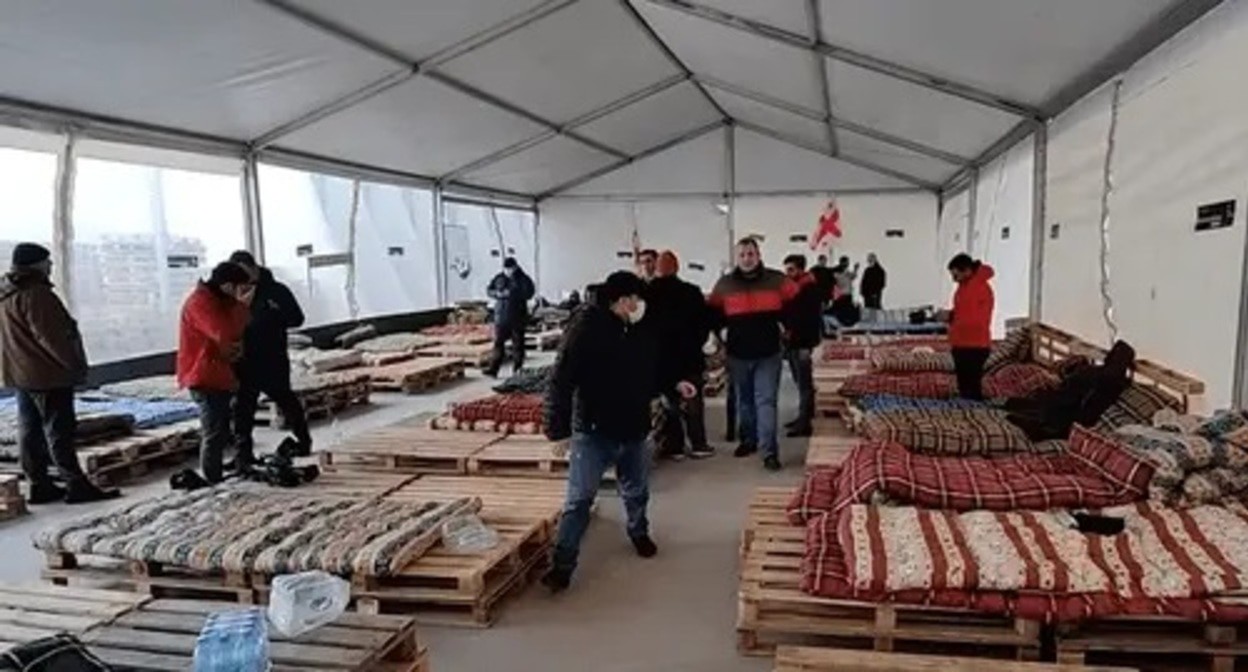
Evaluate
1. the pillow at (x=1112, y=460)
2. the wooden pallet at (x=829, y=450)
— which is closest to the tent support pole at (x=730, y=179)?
the wooden pallet at (x=829, y=450)

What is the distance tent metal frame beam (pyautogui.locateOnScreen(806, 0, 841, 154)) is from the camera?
734 cm

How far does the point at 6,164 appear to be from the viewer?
26.0 feet

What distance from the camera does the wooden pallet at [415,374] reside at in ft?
34.8

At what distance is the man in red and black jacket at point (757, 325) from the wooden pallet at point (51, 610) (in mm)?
4183

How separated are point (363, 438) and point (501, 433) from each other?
104 centimetres

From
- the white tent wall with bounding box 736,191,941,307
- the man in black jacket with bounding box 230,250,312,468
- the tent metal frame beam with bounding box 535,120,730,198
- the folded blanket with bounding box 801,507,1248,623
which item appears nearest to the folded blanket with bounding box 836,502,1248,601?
the folded blanket with bounding box 801,507,1248,623

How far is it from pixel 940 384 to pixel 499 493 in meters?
4.24

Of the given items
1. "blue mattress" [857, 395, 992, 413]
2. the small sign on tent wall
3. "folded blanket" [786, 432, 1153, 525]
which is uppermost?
the small sign on tent wall

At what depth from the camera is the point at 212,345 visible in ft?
18.4

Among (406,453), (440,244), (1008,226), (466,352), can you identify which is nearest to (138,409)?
(406,453)

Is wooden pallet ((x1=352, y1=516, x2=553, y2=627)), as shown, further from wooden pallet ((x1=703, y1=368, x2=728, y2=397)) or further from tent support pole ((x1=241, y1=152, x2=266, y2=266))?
tent support pole ((x1=241, y1=152, x2=266, y2=266))

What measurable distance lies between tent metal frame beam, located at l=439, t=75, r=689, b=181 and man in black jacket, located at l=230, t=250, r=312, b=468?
793 cm

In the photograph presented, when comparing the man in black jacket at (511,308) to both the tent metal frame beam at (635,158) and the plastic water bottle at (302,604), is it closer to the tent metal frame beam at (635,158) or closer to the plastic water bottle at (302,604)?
the tent metal frame beam at (635,158)

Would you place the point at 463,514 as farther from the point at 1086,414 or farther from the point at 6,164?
the point at 6,164
